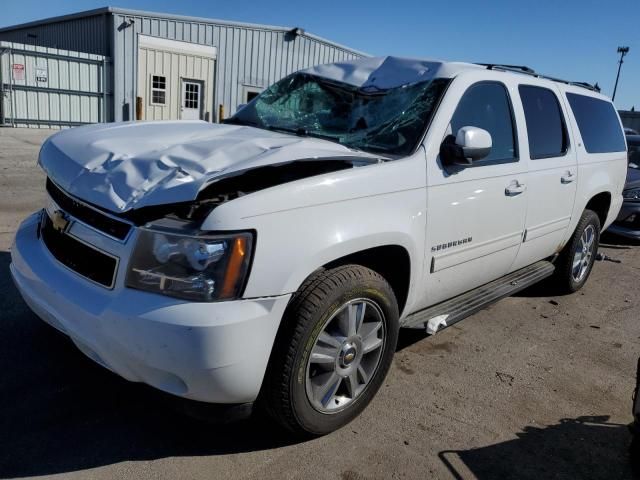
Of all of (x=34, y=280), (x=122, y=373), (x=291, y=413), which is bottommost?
(x=291, y=413)

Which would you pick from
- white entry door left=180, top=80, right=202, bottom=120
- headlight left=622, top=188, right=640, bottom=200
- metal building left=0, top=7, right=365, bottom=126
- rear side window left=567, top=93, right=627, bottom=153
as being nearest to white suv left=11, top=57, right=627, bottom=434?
rear side window left=567, top=93, right=627, bottom=153

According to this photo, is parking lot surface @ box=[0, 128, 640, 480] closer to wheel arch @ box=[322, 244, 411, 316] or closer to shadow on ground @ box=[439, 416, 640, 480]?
shadow on ground @ box=[439, 416, 640, 480]

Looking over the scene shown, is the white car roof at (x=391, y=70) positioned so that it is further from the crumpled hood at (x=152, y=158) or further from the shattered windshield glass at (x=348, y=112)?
the crumpled hood at (x=152, y=158)

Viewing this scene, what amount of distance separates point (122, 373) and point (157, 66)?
19.0 meters

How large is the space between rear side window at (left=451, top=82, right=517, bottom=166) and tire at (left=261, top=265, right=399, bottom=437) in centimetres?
123

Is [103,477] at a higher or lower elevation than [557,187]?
lower

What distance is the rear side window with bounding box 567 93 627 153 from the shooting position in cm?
479

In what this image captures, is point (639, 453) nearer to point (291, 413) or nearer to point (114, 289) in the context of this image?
point (291, 413)

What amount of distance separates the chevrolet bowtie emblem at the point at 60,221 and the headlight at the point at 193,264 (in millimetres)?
629

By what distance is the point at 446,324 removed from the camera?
3285 mm

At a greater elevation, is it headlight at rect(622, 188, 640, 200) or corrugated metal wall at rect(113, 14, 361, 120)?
corrugated metal wall at rect(113, 14, 361, 120)

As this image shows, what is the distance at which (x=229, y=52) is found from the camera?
21172mm

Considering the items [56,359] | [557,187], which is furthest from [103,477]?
[557,187]

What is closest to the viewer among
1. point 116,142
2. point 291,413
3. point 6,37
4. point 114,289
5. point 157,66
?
point 114,289
